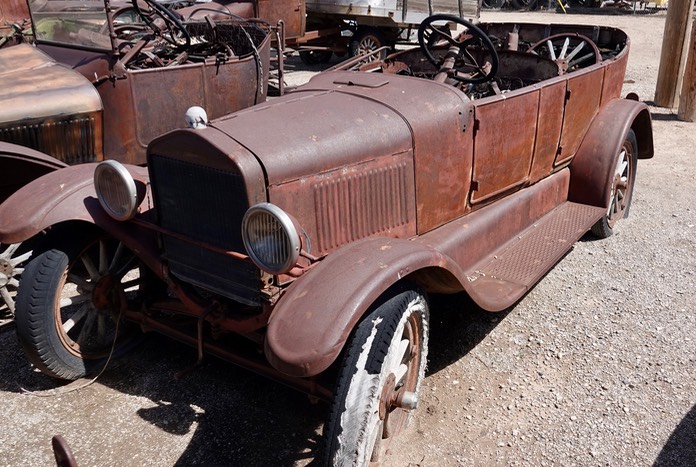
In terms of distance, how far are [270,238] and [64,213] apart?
4.12 feet

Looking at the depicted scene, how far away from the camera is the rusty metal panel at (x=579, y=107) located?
14.1 ft

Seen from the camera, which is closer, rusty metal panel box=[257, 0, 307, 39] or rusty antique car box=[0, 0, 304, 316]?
rusty antique car box=[0, 0, 304, 316]

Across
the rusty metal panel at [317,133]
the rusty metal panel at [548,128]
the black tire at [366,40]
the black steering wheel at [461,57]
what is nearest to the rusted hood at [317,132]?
the rusty metal panel at [317,133]

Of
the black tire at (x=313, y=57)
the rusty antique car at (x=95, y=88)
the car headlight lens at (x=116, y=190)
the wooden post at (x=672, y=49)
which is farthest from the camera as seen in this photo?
the black tire at (x=313, y=57)

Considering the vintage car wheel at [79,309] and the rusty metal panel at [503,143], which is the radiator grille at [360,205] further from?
the vintage car wheel at [79,309]

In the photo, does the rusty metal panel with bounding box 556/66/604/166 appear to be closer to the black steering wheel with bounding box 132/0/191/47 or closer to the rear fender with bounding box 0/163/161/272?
the rear fender with bounding box 0/163/161/272

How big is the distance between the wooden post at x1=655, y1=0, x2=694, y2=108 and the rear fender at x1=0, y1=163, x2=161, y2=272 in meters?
7.81

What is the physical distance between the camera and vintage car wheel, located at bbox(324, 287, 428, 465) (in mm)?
2363

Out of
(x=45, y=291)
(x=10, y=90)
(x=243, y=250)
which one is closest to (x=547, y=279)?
(x=243, y=250)

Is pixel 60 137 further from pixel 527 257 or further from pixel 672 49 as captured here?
pixel 672 49

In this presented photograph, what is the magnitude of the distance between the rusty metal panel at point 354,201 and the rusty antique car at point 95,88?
1.91 metres

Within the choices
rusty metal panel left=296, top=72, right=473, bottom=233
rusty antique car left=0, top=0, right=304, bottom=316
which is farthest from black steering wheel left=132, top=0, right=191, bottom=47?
rusty metal panel left=296, top=72, right=473, bottom=233

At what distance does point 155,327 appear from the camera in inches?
129

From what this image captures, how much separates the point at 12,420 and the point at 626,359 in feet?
10.1
